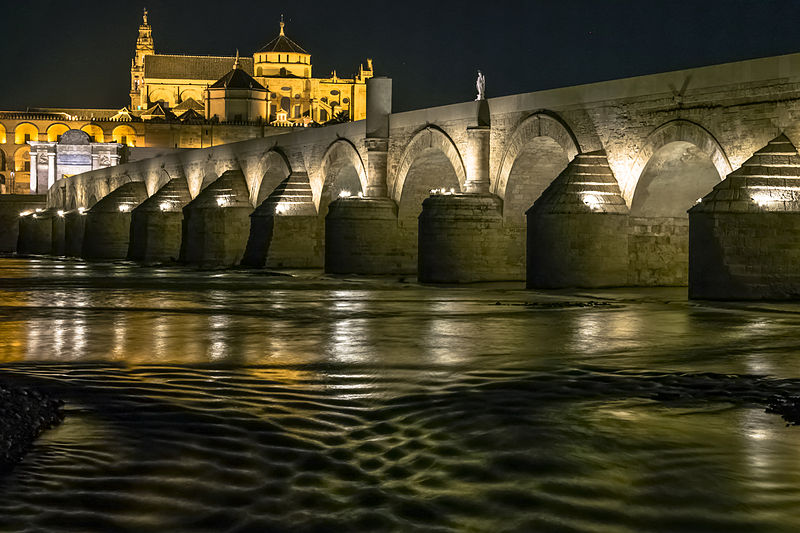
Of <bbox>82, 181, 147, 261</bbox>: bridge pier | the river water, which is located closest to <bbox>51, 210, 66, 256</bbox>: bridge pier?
<bbox>82, 181, 147, 261</bbox>: bridge pier

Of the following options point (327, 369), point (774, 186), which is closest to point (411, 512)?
point (327, 369)

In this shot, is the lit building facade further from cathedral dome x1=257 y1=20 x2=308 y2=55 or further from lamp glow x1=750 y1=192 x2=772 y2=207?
lamp glow x1=750 y1=192 x2=772 y2=207

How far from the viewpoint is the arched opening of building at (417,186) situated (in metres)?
27.8

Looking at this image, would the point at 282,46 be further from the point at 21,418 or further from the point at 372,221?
the point at 21,418

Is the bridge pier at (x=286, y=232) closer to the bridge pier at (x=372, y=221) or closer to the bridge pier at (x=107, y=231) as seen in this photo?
the bridge pier at (x=372, y=221)

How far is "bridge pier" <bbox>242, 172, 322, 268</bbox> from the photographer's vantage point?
31.3m

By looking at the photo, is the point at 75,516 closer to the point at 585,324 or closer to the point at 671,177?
the point at 585,324

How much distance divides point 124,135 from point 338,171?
47.8m

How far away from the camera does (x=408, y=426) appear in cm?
633

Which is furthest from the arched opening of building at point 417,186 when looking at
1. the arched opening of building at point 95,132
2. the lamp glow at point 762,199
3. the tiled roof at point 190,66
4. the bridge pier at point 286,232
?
the tiled roof at point 190,66

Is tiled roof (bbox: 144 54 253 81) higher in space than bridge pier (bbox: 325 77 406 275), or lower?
higher

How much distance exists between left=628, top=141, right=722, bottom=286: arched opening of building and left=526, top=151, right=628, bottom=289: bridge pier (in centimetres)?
45

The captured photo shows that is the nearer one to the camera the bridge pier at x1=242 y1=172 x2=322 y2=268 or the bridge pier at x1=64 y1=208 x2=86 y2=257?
the bridge pier at x1=242 y1=172 x2=322 y2=268

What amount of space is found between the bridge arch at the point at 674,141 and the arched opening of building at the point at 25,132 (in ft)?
263
